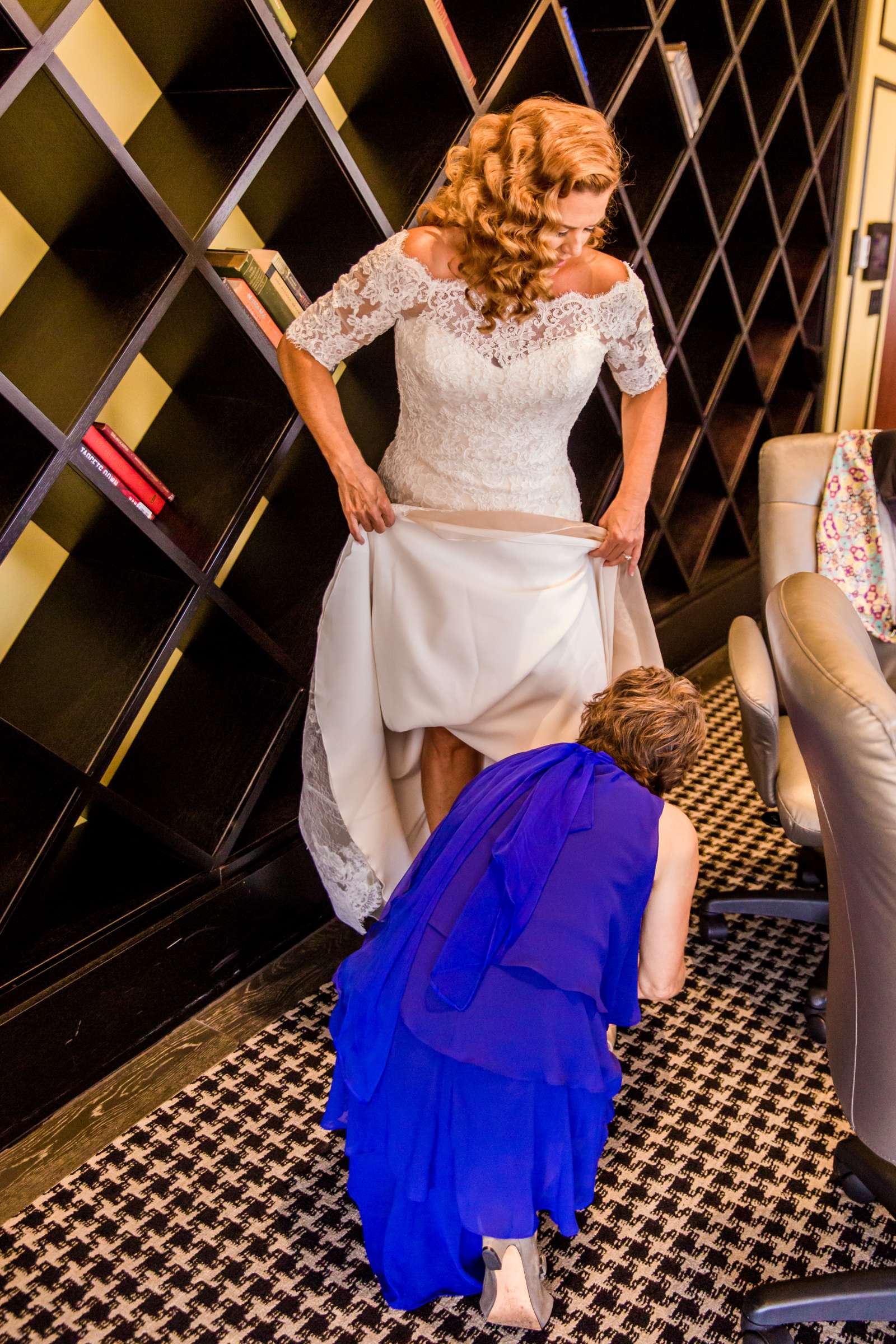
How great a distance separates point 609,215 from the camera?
265cm

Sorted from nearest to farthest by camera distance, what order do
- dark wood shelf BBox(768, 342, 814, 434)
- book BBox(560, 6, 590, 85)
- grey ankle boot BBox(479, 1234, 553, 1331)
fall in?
grey ankle boot BBox(479, 1234, 553, 1331) → book BBox(560, 6, 590, 85) → dark wood shelf BBox(768, 342, 814, 434)

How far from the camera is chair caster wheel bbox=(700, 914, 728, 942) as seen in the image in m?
2.16

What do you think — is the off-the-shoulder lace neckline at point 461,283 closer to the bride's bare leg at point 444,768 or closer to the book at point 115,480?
the book at point 115,480

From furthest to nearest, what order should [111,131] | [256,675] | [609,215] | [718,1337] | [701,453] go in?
1. [701,453]
2. [609,215]
3. [256,675]
4. [111,131]
5. [718,1337]

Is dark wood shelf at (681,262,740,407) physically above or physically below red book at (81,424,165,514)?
above

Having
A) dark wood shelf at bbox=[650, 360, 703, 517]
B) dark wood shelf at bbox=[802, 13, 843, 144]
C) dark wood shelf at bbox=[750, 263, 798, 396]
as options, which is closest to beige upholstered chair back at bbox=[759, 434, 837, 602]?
dark wood shelf at bbox=[650, 360, 703, 517]

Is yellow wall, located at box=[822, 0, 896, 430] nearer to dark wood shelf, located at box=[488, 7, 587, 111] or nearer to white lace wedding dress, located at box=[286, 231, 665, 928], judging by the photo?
dark wood shelf, located at box=[488, 7, 587, 111]

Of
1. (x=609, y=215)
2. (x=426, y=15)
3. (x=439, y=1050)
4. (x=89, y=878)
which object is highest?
(x=609, y=215)

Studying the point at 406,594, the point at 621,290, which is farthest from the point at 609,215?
the point at 406,594

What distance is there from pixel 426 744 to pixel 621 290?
2.91 ft

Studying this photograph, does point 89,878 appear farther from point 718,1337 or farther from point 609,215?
point 609,215

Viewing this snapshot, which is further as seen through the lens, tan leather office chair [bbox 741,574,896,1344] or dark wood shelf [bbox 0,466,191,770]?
dark wood shelf [bbox 0,466,191,770]

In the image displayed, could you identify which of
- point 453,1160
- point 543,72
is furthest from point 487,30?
point 453,1160

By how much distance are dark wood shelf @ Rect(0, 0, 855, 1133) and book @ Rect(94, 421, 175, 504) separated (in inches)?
1.9
